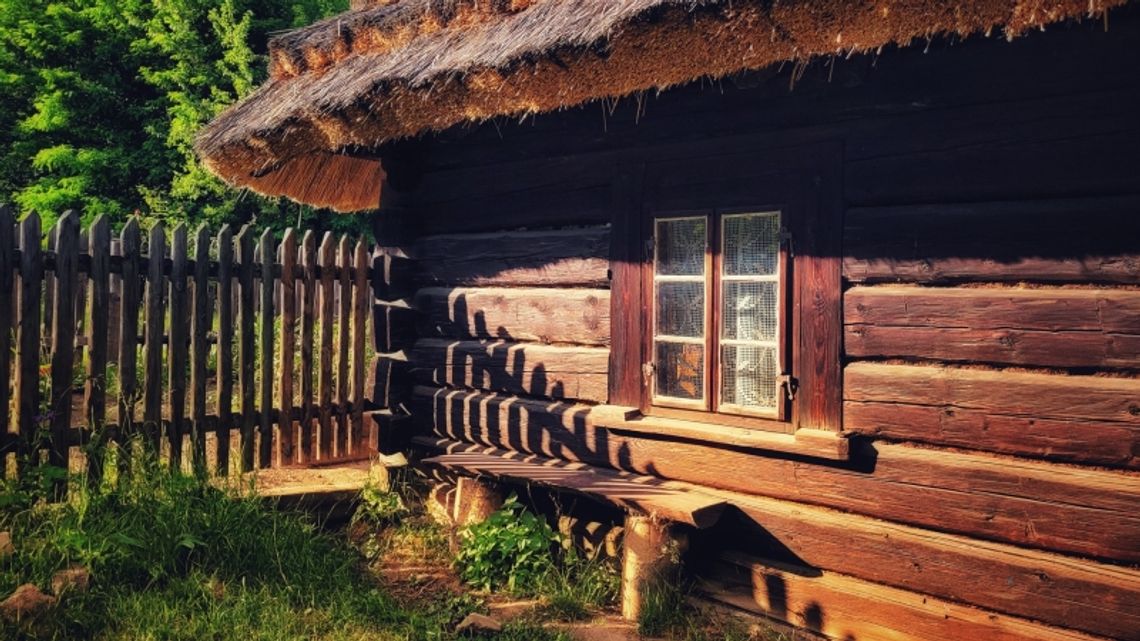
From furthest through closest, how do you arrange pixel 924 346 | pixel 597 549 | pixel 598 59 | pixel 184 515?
pixel 597 549, pixel 184 515, pixel 598 59, pixel 924 346

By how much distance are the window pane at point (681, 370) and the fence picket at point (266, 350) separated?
8.45 feet

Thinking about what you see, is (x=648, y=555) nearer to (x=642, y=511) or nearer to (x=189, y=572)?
(x=642, y=511)

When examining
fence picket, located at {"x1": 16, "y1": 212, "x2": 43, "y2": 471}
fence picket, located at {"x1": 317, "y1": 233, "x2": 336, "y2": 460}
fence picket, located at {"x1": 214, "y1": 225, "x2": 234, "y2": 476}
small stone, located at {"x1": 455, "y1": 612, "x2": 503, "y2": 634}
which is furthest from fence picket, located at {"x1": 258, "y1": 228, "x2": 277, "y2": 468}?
small stone, located at {"x1": 455, "y1": 612, "x2": 503, "y2": 634}

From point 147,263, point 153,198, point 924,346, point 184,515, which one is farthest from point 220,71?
point 924,346

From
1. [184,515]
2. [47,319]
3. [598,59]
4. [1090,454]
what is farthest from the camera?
[47,319]

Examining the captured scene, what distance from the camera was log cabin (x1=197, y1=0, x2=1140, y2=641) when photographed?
2832mm

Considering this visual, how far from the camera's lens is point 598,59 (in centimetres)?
341

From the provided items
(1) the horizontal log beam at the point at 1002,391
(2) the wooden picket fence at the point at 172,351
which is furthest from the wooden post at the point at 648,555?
(2) the wooden picket fence at the point at 172,351

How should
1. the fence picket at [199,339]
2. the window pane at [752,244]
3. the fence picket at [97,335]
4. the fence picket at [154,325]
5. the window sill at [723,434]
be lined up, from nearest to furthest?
the window sill at [723,434]
the window pane at [752,244]
the fence picket at [97,335]
the fence picket at [154,325]
the fence picket at [199,339]

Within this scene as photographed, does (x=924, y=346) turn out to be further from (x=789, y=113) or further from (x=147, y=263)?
(x=147, y=263)

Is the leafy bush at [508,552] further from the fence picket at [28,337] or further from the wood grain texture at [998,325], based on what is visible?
the fence picket at [28,337]

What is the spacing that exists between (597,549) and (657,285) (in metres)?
1.41

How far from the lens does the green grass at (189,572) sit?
322 centimetres

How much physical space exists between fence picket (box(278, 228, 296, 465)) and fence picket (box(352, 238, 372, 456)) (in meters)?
0.45
